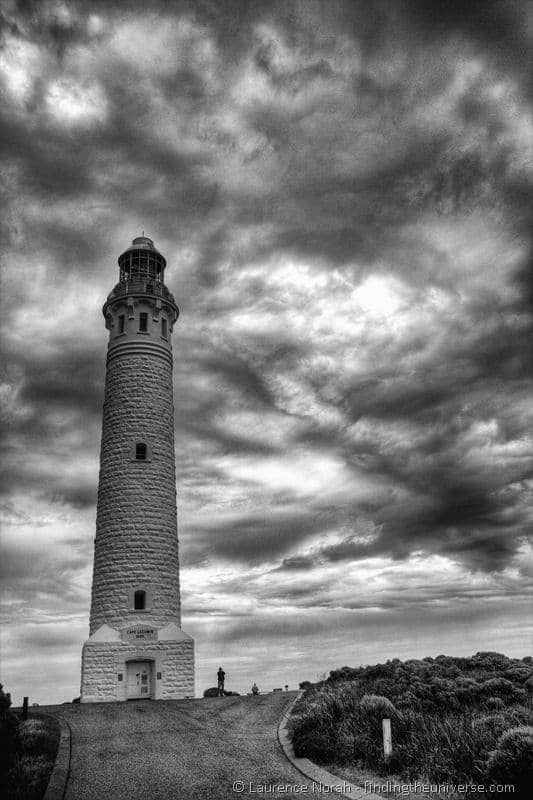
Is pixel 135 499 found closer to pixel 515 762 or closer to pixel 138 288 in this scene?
pixel 138 288

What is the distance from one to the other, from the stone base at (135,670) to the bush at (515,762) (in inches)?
984

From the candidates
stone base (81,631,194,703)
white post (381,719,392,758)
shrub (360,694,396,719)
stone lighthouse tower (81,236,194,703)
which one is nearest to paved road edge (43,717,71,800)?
white post (381,719,392,758)

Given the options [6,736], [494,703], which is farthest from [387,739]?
[6,736]

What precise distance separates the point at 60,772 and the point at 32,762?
0.92 m

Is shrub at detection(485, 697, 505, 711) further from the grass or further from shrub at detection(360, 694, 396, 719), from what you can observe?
the grass

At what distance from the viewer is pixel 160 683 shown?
3338cm

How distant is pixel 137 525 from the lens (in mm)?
35219

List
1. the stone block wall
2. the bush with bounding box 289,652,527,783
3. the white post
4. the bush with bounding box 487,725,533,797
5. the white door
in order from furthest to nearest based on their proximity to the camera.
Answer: the stone block wall → the white door → the white post → the bush with bounding box 289,652,527,783 → the bush with bounding box 487,725,533,797

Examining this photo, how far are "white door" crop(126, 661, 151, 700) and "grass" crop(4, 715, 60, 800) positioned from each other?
43.9 ft

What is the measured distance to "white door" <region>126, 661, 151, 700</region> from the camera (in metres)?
33.3

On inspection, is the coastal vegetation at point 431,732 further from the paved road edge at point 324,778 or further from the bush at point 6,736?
the bush at point 6,736

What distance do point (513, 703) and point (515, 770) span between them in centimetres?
1070

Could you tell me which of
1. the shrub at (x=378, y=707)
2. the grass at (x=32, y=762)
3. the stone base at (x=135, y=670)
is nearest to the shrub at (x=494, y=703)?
the shrub at (x=378, y=707)

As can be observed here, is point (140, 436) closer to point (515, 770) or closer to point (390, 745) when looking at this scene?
point (390, 745)
